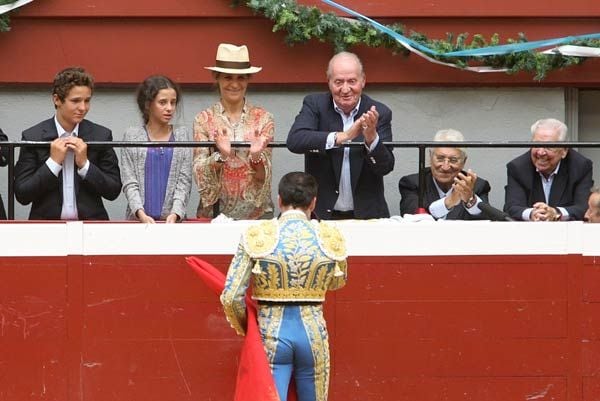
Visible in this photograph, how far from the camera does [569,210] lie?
9.08 meters

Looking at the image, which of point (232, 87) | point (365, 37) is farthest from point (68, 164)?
point (365, 37)

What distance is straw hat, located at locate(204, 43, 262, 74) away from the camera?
9.05 meters

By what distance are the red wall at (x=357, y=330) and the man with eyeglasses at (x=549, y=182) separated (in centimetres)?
24

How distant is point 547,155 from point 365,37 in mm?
1404

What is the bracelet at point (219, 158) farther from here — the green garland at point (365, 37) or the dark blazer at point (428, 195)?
the green garland at point (365, 37)

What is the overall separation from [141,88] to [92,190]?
1.87ft

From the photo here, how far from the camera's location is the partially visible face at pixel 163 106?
29.2ft

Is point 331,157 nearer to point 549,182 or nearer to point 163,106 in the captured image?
point 163,106

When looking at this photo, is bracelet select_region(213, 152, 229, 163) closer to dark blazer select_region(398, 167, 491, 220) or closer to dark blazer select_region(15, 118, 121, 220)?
dark blazer select_region(15, 118, 121, 220)

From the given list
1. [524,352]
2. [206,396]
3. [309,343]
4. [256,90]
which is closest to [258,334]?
[309,343]

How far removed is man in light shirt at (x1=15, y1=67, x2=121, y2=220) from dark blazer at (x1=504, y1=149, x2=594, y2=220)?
199 cm

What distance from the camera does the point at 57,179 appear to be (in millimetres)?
8773

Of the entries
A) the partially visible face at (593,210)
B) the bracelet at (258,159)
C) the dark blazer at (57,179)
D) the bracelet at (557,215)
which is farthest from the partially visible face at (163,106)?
the partially visible face at (593,210)

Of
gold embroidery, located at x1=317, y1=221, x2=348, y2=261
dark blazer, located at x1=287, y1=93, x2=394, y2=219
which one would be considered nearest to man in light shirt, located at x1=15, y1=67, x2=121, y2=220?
dark blazer, located at x1=287, y1=93, x2=394, y2=219
